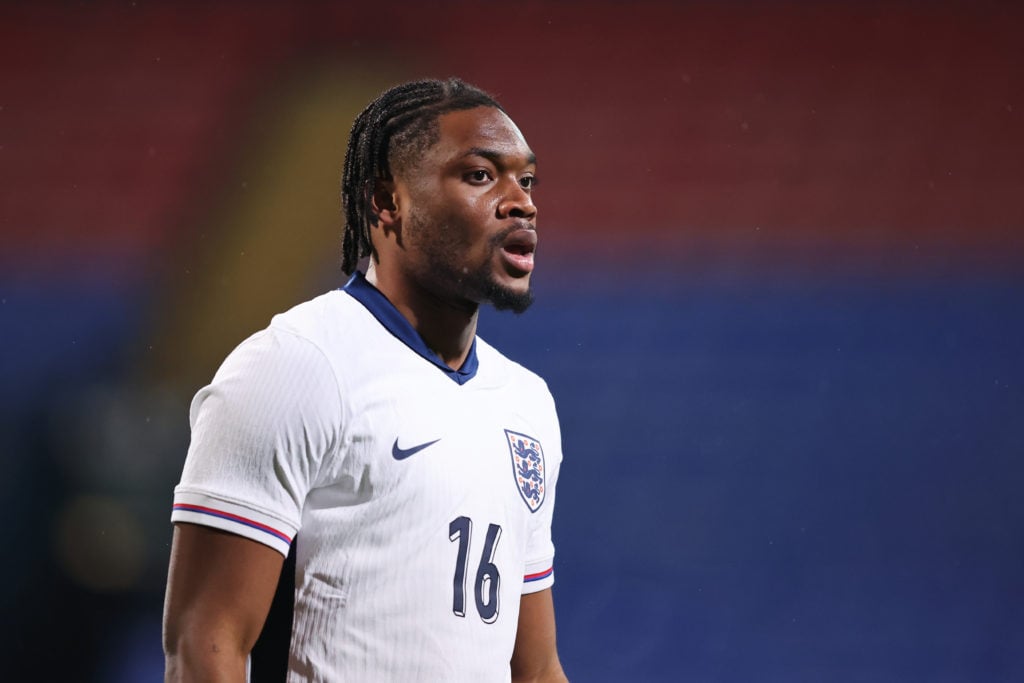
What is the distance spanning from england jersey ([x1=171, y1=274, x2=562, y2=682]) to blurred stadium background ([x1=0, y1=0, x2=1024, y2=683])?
1.17m

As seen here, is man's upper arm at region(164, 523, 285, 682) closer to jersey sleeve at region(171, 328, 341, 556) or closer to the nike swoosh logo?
jersey sleeve at region(171, 328, 341, 556)

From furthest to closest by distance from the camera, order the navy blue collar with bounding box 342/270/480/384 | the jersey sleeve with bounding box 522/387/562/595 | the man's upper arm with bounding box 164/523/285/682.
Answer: the jersey sleeve with bounding box 522/387/562/595 → the navy blue collar with bounding box 342/270/480/384 → the man's upper arm with bounding box 164/523/285/682

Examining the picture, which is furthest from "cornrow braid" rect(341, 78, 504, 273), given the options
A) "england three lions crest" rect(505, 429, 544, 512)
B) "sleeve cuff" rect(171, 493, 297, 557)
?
"sleeve cuff" rect(171, 493, 297, 557)

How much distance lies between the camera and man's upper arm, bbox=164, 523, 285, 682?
104 centimetres

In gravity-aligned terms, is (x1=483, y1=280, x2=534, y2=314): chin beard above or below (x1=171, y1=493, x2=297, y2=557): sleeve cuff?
above

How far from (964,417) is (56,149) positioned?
2121 mm

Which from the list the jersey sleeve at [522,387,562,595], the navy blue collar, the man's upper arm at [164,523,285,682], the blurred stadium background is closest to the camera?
the man's upper arm at [164,523,285,682]

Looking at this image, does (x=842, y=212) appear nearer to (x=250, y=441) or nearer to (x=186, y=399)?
(x=186, y=399)

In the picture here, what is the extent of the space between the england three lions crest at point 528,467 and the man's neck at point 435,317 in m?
0.12

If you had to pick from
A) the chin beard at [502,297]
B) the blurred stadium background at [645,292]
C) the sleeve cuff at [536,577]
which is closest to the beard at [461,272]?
the chin beard at [502,297]

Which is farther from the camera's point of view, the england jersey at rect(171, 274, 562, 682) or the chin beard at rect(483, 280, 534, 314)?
the chin beard at rect(483, 280, 534, 314)

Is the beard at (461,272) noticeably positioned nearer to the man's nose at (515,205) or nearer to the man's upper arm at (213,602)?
→ the man's nose at (515,205)

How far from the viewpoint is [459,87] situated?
1416 mm

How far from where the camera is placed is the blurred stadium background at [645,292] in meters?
2.39
